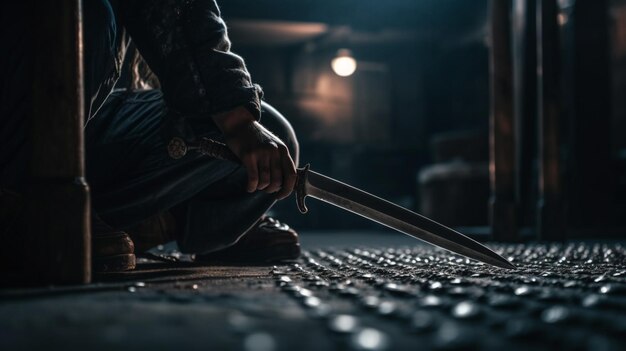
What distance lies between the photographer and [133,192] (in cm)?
181

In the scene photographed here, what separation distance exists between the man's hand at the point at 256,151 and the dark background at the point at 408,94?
108 inches

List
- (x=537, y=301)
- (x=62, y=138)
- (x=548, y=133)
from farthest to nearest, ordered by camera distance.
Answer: (x=548, y=133), (x=62, y=138), (x=537, y=301)

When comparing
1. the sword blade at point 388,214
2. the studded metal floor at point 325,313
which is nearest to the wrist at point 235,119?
the sword blade at point 388,214

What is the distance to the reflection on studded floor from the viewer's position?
0.76m

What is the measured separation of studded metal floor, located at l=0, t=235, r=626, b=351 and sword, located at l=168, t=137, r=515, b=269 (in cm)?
17

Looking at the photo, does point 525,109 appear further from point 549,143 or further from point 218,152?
point 218,152

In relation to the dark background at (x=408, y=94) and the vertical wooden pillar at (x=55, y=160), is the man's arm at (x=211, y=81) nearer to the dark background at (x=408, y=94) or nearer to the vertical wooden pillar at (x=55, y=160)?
the vertical wooden pillar at (x=55, y=160)

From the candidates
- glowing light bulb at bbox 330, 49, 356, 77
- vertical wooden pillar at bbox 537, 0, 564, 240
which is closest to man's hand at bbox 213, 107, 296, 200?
vertical wooden pillar at bbox 537, 0, 564, 240

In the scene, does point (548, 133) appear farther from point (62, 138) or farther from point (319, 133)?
point (319, 133)

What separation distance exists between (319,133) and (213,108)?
359 inches

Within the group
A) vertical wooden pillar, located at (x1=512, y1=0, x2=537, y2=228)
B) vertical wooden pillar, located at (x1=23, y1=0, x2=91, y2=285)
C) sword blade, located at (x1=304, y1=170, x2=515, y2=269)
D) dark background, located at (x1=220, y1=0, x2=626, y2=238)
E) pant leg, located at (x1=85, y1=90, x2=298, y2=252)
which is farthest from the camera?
dark background, located at (x1=220, y1=0, x2=626, y2=238)

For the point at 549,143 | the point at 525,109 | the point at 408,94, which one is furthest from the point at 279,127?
the point at 408,94

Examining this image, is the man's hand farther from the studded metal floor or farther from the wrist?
the studded metal floor

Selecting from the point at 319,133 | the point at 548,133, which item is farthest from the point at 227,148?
the point at 319,133
